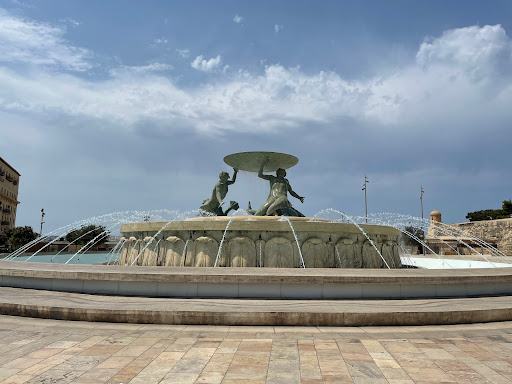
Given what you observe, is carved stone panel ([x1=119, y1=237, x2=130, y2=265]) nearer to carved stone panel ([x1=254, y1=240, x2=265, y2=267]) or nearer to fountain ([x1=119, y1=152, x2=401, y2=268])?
fountain ([x1=119, y1=152, x2=401, y2=268])

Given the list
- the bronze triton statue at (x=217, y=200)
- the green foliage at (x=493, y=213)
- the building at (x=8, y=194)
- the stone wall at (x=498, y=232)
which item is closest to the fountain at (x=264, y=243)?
the bronze triton statue at (x=217, y=200)

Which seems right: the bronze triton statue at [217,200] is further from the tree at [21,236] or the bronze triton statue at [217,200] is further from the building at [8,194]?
the building at [8,194]

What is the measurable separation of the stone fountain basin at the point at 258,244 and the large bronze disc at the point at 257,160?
4.86 meters

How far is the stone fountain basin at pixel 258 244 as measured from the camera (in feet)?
29.1

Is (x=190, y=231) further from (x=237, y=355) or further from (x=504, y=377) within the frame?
(x=504, y=377)

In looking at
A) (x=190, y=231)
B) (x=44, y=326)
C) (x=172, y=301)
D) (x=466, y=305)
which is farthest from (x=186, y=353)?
(x=190, y=231)

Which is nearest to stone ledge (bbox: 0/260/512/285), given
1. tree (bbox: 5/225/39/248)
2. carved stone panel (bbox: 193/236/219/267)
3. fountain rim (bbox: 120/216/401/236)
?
carved stone panel (bbox: 193/236/219/267)

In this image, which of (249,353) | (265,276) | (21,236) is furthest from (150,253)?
(21,236)

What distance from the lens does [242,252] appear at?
8.85 metres

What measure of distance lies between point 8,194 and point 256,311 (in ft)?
216

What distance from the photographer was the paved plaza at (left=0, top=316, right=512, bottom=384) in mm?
3422

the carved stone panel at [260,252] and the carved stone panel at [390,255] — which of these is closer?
the carved stone panel at [260,252]

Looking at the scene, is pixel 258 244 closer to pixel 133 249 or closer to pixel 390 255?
pixel 133 249

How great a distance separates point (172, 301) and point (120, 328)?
3.45 ft
